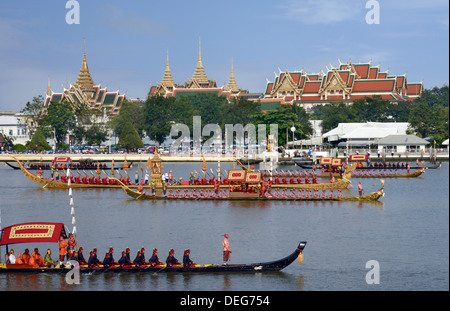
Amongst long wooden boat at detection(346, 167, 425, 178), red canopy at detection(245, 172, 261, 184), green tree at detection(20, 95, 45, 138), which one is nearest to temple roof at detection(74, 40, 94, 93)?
green tree at detection(20, 95, 45, 138)

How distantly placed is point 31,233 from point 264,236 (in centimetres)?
1586

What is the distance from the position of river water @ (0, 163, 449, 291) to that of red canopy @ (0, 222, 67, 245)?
65.3 inches

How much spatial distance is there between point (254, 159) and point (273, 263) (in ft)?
243

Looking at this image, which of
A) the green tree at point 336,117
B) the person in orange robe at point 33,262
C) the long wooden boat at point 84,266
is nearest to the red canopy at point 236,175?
the long wooden boat at point 84,266

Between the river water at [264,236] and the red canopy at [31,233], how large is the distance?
1.66 meters

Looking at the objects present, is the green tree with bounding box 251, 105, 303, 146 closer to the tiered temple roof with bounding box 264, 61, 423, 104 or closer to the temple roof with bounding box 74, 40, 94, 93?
the tiered temple roof with bounding box 264, 61, 423, 104

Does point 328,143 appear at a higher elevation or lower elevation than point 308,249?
higher

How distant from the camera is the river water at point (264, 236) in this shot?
3145 cm

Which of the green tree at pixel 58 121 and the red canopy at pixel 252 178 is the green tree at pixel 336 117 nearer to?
the green tree at pixel 58 121

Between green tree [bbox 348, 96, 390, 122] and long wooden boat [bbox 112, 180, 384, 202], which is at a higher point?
green tree [bbox 348, 96, 390, 122]

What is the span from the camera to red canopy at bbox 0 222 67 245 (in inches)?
1252

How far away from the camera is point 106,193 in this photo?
6719 cm
